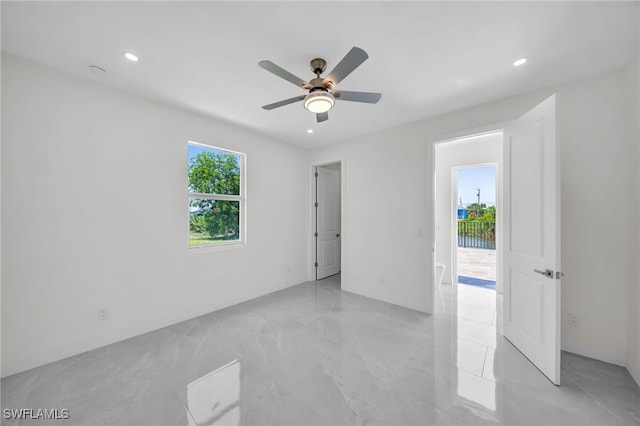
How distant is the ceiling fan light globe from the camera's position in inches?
73.9

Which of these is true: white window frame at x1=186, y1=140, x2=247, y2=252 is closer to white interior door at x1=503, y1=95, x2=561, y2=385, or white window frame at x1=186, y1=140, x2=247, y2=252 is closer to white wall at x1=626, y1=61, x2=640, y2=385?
white interior door at x1=503, y1=95, x2=561, y2=385

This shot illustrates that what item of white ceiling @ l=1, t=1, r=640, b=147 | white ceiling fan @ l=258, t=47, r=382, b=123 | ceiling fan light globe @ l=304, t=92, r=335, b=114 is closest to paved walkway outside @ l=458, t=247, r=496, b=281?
white ceiling @ l=1, t=1, r=640, b=147

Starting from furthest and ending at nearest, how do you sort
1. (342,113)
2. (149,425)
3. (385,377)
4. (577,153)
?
(342,113) < (577,153) < (385,377) < (149,425)

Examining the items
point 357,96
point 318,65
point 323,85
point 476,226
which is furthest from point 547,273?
point 476,226

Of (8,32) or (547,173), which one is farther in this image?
(547,173)

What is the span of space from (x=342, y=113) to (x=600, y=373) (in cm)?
356

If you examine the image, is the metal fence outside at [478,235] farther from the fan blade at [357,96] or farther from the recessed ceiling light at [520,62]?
the fan blade at [357,96]

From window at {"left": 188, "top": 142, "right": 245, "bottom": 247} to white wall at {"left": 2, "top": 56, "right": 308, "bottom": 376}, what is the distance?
0.18 meters

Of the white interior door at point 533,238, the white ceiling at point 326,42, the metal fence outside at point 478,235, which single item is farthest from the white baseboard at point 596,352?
the metal fence outside at point 478,235

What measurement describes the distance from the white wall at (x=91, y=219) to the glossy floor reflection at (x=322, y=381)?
0.31m

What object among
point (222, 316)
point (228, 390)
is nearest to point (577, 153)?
point (228, 390)

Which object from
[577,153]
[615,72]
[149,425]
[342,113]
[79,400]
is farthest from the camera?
[342,113]

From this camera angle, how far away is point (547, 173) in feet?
6.68

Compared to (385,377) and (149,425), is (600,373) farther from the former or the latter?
(149,425)
